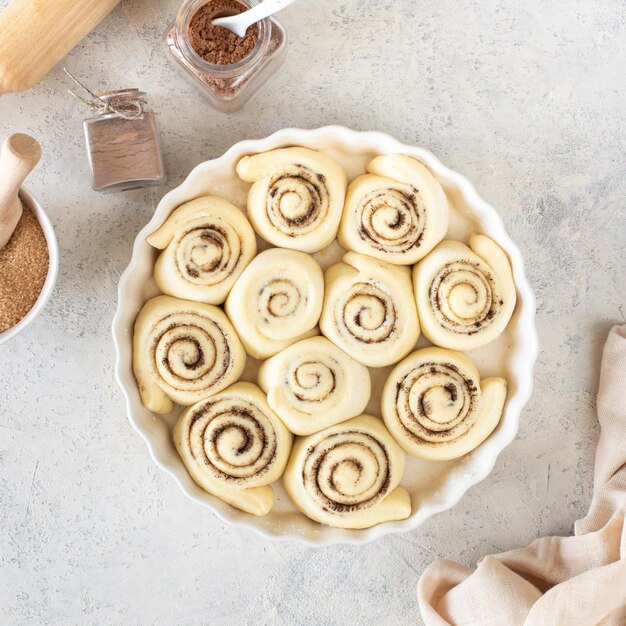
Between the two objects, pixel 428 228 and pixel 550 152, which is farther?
pixel 550 152

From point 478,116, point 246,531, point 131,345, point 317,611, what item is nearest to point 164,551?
point 246,531

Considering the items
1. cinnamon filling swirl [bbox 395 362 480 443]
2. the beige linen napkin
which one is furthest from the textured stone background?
cinnamon filling swirl [bbox 395 362 480 443]

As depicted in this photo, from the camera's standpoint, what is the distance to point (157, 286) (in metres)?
1.38

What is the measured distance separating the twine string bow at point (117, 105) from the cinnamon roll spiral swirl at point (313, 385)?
0.52 meters

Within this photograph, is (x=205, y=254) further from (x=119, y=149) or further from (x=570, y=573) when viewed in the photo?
(x=570, y=573)

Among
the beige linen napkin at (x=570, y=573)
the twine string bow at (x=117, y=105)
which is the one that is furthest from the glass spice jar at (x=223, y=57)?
the beige linen napkin at (x=570, y=573)

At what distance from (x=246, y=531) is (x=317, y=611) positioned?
0.75 ft

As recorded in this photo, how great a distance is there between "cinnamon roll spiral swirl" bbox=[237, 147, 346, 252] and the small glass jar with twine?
0.19 meters

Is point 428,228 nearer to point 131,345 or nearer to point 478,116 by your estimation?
point 478,116

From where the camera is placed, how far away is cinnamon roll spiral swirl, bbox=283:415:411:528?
1.33 metres

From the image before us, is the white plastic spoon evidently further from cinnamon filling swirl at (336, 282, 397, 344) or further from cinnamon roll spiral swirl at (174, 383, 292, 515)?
cinnamon roll spiral swirl at (174, 383, 292, 515)

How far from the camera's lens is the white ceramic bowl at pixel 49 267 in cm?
Result: 130

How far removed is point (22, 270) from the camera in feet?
4.33

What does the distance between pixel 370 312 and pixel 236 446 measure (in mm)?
337
